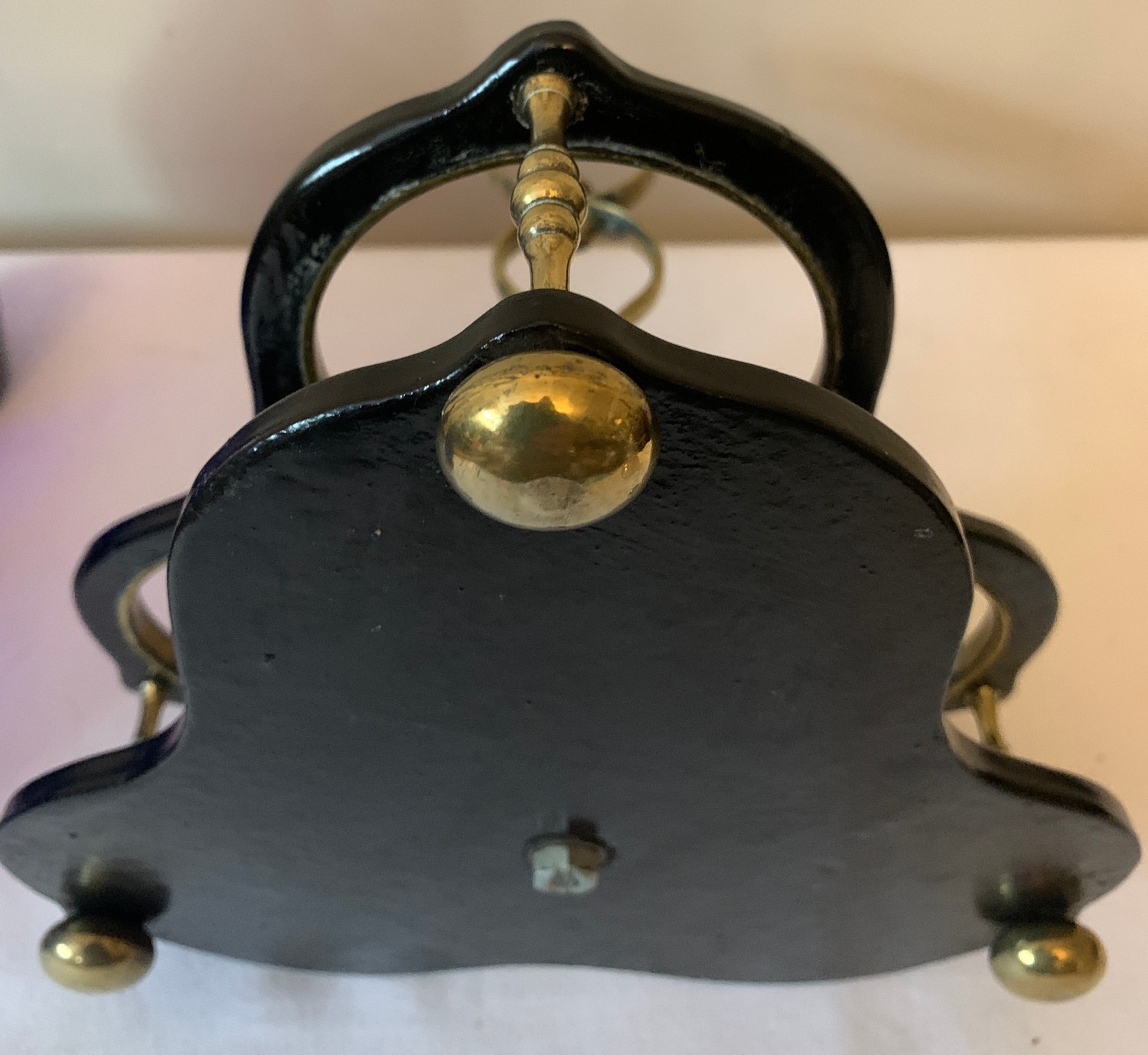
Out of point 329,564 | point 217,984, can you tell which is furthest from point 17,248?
point 329,564

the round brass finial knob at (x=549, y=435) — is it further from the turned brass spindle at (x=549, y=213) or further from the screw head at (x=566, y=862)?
the screw head at (x=566, y=862)

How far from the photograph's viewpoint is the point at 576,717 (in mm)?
510

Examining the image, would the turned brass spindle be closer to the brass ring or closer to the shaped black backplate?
the shaped black backplate

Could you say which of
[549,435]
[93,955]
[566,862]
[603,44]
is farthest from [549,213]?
[603,44]

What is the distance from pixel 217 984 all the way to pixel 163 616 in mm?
306

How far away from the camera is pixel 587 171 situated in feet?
3.72

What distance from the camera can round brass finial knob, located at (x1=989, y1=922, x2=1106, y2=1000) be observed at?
1.97 ft

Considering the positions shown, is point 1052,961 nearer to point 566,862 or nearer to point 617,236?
point 566,862

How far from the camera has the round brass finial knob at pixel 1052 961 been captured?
601 millimetres

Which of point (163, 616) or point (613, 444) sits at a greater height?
Answer: point (163, 616)

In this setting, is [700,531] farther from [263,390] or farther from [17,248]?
[17,248]

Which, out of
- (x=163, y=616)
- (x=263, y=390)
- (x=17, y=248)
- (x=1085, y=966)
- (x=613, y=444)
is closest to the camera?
(x=613, y=444)

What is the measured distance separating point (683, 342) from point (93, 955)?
2.35 feet

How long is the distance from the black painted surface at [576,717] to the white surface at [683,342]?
0.04 m
